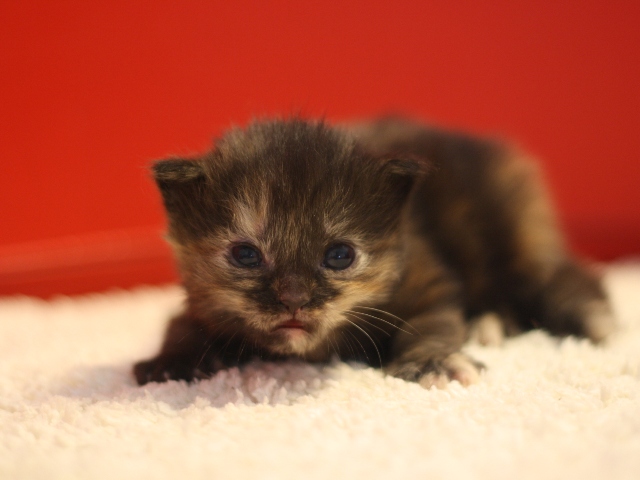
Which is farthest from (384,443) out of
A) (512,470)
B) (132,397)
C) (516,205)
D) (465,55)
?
(465,55)

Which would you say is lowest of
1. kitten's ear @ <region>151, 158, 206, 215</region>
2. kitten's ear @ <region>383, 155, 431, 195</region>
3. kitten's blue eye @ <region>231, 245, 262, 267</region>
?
kitten's blue eye @ <region>231, 245, 262, 267</region>

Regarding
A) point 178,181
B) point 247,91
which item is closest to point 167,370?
point 178,181

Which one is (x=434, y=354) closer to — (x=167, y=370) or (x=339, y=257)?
(x=339, y=257)

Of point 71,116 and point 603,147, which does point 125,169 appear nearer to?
point 71,116

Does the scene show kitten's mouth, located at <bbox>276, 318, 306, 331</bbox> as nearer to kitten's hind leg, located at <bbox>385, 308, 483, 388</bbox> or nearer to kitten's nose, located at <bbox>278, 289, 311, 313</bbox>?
kitten's nose, located at <bbox>278, 289, 311, 313</bbox>

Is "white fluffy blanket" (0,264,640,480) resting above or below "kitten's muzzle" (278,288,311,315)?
below

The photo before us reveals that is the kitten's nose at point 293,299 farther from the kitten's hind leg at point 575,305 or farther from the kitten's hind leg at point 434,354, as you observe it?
the kitten's hind leg at point 575,305

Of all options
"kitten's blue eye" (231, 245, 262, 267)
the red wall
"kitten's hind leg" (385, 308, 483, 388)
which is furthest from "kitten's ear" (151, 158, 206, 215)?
the red wall
